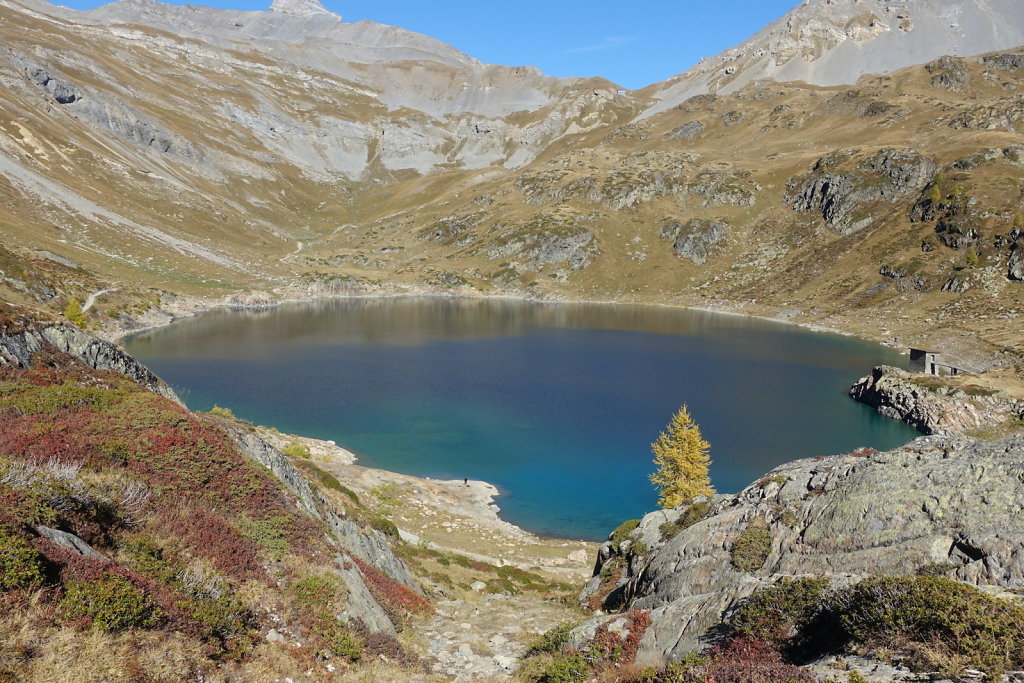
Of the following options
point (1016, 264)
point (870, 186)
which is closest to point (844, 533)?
point (1016, 264)

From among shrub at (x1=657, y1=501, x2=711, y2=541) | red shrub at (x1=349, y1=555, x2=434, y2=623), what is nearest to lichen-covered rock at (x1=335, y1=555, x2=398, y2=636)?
red shrub at (x1=349, y1=555, x2=434, y2=623)

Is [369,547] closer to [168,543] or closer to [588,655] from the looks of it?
[168,543]

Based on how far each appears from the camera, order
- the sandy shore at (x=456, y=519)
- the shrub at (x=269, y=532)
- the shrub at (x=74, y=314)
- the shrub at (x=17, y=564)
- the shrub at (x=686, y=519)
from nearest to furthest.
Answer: the shrub at (x=17, y=564) → the shrub at (x=269, y=532) → the shrub at (x=686, y=519) → the sandy shore at (x=456, y=519) → the shrub at (x=74, y=314)

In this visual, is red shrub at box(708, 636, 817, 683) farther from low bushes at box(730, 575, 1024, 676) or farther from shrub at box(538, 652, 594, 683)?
shrub at box(538, 652, 594, 683)

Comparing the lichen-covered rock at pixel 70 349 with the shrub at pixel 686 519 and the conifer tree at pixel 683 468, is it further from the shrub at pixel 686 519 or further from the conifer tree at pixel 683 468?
the conifer tree at pixel 683 468

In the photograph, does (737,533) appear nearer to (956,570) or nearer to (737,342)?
(956,570)

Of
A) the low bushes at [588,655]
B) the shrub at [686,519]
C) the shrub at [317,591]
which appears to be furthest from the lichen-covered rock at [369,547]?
the shrub at [686,519]
